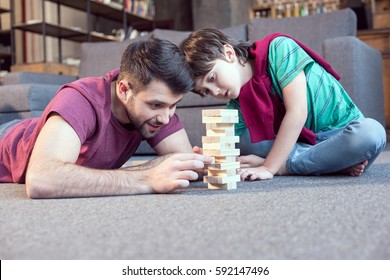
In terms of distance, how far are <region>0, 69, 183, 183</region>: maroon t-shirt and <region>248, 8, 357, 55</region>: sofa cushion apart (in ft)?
5.67

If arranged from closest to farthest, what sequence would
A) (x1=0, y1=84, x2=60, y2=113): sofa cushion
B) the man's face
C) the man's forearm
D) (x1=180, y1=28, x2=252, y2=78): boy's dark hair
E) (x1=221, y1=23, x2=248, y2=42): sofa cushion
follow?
1. the man's forearm
2. the man's face
3. (x1=180, y1=28, x2=252, y2=78): boy's dark hair
4. (x1=0, y1=84, x2=60, y2=113): sofa cushion
5. (x1=221, y1=23, x2=248, y2=42): sofa cushion

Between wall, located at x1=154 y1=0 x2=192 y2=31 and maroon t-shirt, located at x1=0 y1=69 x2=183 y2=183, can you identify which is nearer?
maroon t-shirt, located at x1=0 y1=69 x2=183 y2=183

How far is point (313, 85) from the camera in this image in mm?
1622

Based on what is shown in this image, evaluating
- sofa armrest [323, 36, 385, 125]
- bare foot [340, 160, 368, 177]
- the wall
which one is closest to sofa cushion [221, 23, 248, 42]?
sofa armrest [323, 36, 385, 125]

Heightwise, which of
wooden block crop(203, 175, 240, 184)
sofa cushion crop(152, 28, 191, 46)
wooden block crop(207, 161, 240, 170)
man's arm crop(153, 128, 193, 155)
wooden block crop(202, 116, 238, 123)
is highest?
sofa cushion crop(152, 28, 191, 46)

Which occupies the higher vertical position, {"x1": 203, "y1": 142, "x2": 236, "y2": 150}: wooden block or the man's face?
the man's face

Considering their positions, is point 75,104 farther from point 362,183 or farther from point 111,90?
point 362,183

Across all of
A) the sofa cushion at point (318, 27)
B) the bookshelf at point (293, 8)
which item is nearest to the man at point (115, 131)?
the sofa cushion at point (318, 27)

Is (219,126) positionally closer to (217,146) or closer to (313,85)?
(217,146)

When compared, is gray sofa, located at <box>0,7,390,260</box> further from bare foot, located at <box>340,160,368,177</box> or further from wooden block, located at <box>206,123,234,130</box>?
wooden block, located at <box>206,123,234,130</box>

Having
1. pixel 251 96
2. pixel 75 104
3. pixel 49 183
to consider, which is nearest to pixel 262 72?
pixel 251 96

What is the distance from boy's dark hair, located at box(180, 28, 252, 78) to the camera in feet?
4.67

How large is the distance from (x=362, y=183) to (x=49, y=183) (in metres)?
0.88

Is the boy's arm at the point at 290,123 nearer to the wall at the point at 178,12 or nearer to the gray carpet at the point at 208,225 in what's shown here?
the gray carpet at the point at 208,225
